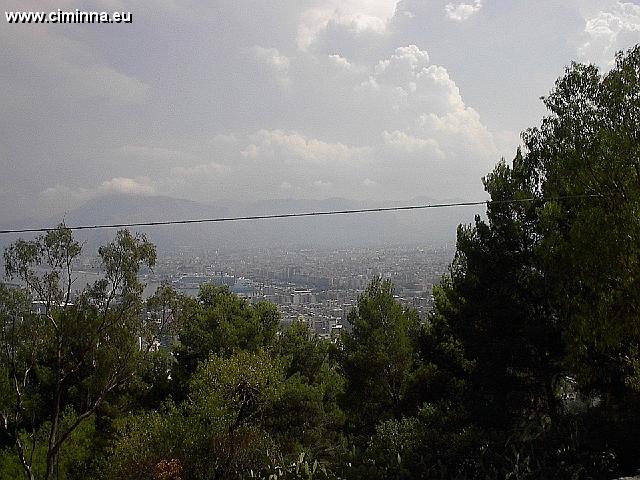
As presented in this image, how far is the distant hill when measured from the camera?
11.0m

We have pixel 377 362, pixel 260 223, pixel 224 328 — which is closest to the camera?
pixel 260 223

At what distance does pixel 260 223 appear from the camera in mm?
12273

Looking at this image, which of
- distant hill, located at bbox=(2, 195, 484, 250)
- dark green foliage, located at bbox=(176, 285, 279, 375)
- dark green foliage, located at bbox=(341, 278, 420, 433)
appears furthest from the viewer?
dark green foliage, located at bbox=(176, 285, 279, 375)

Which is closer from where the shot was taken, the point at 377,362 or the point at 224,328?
the point at 377,362

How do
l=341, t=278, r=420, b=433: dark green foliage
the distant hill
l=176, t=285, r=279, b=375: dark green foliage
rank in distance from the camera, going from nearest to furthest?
the distant hill, l=341, t=278, r=420, b=433: dark green foliage, l=176, t=285, r=279, b=375: dark green foliage

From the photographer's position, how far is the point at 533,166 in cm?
981

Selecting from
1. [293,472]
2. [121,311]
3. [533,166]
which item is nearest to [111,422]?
[121,311]

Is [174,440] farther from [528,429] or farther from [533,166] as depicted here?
[533,166]

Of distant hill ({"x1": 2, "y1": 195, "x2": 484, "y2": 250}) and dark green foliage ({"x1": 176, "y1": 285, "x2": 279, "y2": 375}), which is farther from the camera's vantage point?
dark green foliage ({"x1": 176, "y1": 285, "x2": 279, "y2": 375})

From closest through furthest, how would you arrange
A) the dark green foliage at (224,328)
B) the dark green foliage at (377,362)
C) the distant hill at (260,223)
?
the distant hill at (260,223) → the dark green foliage at (377,362) → the dark green foliage at (224,328)

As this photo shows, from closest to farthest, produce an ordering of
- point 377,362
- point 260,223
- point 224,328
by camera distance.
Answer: point 260,223
point 377,362
point 224,328

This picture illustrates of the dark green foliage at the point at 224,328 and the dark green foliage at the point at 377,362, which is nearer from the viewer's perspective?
the dark green foliage at the point at 377,362

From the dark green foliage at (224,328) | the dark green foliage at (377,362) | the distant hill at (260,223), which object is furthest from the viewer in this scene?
the dark green foliage at (224,328)

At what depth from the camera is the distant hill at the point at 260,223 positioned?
1096cm
